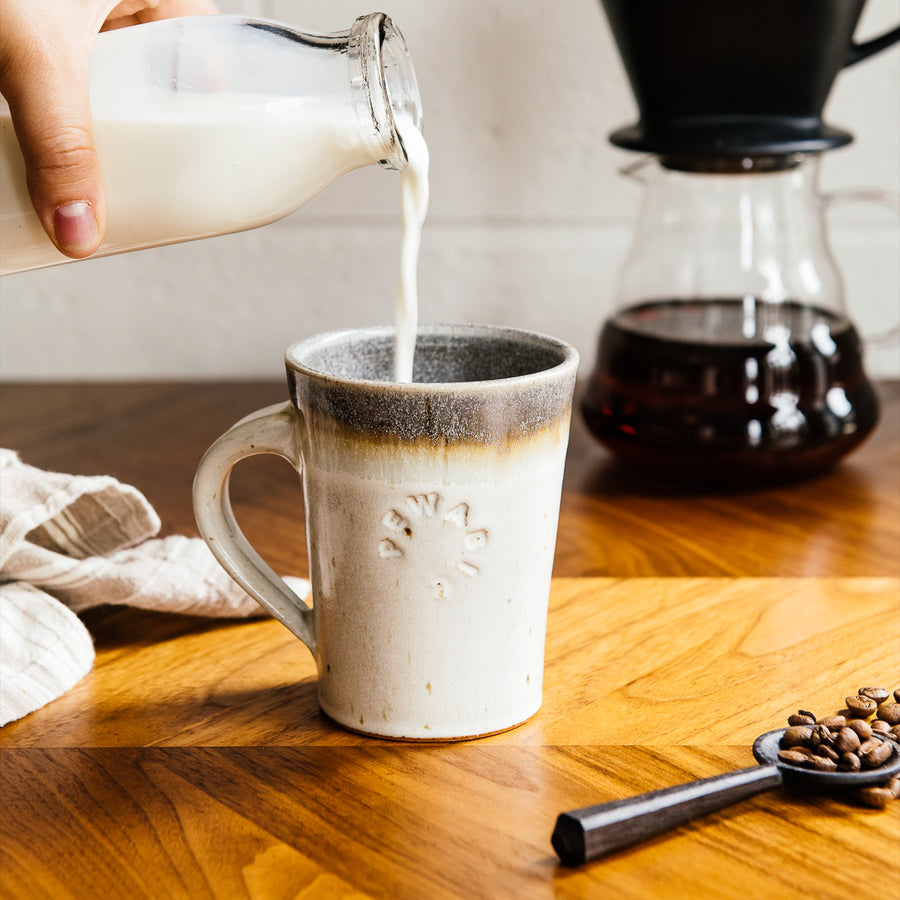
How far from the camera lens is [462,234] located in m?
0.99

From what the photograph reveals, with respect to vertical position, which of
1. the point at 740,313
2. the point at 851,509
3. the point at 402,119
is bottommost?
the point at 851,509

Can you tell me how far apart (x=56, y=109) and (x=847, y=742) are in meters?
0.34

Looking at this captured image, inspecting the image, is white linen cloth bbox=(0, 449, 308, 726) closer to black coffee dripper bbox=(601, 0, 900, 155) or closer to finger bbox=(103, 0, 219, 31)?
finger bbox=(103, 0, 219, 31)

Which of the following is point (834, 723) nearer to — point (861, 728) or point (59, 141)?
point (861, 728)

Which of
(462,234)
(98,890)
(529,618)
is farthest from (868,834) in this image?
(462,234)

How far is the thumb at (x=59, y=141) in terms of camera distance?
0.39 m

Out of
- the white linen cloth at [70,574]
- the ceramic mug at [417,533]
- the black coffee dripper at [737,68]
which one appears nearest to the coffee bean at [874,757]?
the ceramic mug at [417,533]

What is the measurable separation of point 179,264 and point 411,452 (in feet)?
2.14

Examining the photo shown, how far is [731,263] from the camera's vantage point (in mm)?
761

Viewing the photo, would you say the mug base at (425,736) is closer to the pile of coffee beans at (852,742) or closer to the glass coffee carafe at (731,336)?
the pile of coffee beans at (852,742)

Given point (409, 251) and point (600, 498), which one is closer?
point (409, 251)

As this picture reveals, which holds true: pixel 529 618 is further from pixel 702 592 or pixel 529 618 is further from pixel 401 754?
pixel 702 592

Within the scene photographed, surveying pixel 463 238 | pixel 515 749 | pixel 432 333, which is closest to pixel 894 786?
pixel 515 749

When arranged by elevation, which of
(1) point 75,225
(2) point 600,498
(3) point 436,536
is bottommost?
(2) point 600,498
